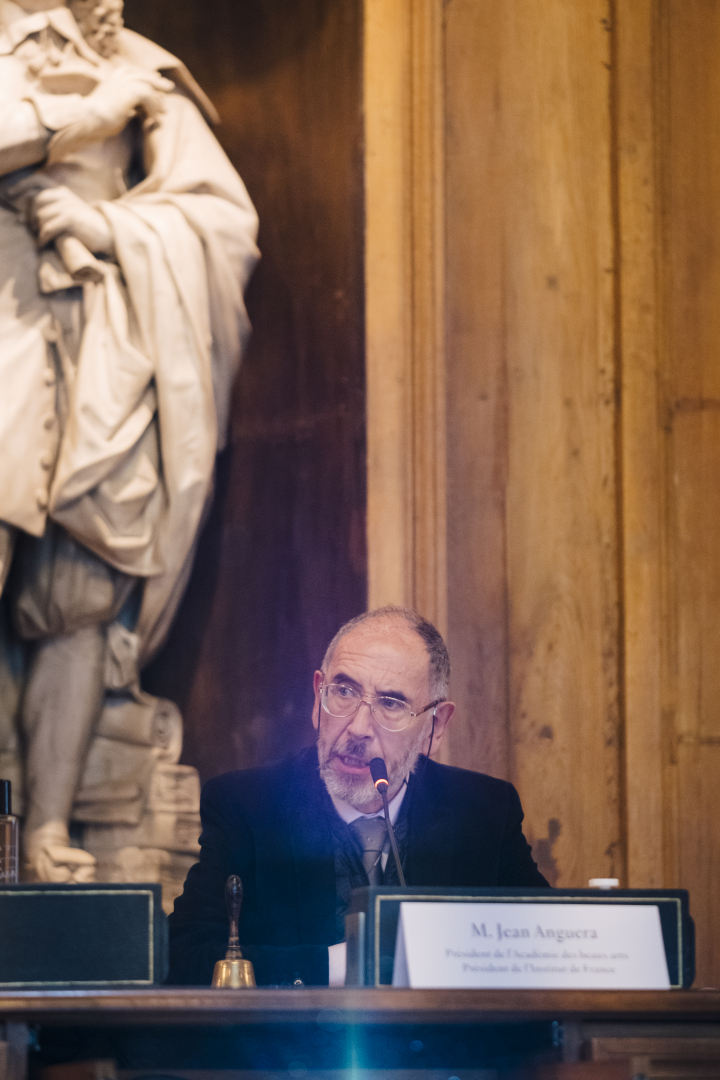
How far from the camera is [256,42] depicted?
3.54 meters

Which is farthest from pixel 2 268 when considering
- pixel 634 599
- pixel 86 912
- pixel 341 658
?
pixel 86 912

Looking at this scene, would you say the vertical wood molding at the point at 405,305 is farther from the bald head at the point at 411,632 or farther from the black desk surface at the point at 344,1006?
the black desk surface at the point at 344,1006

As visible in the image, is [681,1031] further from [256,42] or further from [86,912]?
[256,42]

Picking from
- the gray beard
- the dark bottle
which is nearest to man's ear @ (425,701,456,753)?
the gray beard

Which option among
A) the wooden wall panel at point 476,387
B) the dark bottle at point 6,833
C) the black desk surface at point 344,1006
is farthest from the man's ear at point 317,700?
the black desk surface at point 344,1006

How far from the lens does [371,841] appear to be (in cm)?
233

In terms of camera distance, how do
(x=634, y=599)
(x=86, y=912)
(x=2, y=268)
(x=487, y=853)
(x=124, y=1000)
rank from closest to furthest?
(x=124, y=1000)
(x=86, y=912)
(x=487, y=853)
(x=2, y=268)
(x=634, y=599)

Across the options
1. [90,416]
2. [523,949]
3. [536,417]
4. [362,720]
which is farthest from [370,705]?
[536,417]

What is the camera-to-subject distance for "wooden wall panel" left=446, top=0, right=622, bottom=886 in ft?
10.6

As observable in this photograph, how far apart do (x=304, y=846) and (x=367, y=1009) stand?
92cm

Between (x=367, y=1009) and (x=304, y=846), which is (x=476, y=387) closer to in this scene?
(x=304, y=846)

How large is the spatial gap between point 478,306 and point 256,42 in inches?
32.8

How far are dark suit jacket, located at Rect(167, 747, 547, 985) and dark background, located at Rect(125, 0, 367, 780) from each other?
2.70 feet

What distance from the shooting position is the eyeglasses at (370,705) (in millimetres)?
2338
